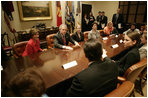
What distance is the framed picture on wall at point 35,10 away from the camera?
405cm

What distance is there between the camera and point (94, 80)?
2.72ft

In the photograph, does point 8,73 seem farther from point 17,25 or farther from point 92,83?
point 17,25

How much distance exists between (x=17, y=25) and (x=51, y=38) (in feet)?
7.05

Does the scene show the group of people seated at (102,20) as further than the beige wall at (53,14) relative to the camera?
Yes

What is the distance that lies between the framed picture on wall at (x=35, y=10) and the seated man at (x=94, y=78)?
12.9 ft

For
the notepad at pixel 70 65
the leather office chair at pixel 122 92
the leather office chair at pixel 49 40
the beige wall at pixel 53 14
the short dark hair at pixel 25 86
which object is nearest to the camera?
the short dark hair at pixel 25 86

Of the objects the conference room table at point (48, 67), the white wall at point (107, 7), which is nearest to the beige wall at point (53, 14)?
the white wall at point (107, 7)

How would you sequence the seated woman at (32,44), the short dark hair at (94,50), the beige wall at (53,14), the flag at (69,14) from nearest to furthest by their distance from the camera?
the short dark hair at (94,50), the seated woman at (32,44), the beige wall at (53,14), the flag at (69,14)

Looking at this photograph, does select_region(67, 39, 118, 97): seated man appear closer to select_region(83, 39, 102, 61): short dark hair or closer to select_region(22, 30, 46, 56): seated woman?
select_region(83, 39, 102, 61): short dark hair

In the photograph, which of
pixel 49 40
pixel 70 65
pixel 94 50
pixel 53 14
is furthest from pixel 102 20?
pixel 94 50

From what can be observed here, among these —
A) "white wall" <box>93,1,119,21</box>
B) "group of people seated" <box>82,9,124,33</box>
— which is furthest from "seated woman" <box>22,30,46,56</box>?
"white wall" <box>93,1,119,21</box>

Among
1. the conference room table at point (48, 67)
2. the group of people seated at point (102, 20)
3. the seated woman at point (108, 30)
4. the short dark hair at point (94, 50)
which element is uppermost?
the group of people seated at point (102, 20)

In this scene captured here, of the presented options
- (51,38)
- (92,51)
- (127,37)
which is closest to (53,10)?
(51,38)

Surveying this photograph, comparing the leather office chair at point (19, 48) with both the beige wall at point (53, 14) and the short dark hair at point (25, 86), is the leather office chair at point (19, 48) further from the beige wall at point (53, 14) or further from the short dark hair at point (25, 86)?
the beige wall at point (53, 14)
